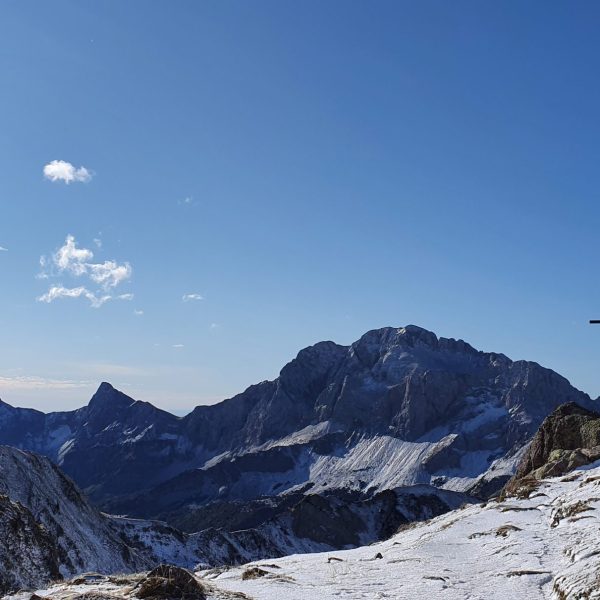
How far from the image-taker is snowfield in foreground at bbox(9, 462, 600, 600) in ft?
57.8

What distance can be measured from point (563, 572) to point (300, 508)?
153 m

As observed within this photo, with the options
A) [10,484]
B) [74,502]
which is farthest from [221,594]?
[74,502]

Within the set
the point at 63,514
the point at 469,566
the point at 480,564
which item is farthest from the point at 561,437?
the point at 63,514

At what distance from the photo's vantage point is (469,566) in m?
21.9

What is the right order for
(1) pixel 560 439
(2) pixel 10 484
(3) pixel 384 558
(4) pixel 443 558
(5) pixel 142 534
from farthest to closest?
(5) pixel 142 534, (2) pixel 10 484, (1) pixel 560 439, (3) pixel 384 558, (4) pixel 443 558

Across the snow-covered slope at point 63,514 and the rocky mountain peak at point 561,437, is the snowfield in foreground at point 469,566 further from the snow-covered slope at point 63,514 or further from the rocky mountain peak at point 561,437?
the snow-covered slope at point 63,514

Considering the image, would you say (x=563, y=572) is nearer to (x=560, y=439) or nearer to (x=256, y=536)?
(x=560, y=439)

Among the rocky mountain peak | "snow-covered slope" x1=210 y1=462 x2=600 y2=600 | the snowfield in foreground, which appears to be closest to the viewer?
the snowfield in foreground

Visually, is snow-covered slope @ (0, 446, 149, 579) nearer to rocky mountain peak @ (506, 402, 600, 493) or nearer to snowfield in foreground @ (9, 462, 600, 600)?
snowfield in foreground @ (9, 462, 600, 600)

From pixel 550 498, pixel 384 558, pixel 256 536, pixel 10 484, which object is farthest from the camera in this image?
pixel 256 536

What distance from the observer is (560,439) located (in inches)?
2532

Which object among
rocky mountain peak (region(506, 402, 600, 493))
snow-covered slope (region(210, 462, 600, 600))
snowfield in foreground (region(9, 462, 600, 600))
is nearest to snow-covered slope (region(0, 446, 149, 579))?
snowfield in foreground (region(9, 462, 600, 600))

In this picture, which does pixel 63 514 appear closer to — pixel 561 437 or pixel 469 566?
pixel 561 437

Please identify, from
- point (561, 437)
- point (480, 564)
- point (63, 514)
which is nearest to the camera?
point (480, 564)
